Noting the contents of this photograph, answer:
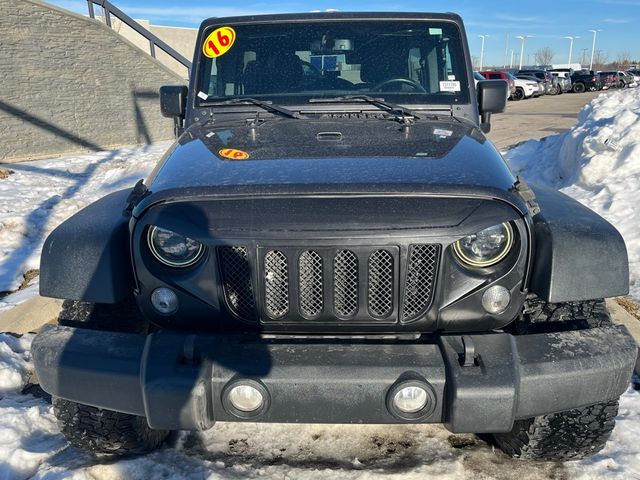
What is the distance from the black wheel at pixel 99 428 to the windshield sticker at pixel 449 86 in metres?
2.47

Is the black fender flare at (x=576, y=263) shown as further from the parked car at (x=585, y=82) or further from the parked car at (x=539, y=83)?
the parked car at (x=585, y=82)

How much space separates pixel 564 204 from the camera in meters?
2.63

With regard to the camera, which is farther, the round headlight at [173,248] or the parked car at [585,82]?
the parked car at [585,82]

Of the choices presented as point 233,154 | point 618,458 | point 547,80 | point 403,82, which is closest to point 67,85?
point 403,82

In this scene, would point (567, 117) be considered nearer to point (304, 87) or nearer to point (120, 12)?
point (120, 12)

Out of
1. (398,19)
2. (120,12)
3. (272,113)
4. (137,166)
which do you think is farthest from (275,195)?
(120,12)

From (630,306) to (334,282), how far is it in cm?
315

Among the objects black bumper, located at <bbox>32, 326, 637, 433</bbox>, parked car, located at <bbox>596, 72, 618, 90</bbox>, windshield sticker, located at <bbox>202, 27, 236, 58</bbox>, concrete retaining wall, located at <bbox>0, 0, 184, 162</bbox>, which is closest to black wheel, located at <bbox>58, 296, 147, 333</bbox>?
black bumper, located at <bbox>32, 326, 637, 433</bbox>

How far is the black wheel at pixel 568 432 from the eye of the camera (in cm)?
250

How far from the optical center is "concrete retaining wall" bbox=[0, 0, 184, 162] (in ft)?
38.5

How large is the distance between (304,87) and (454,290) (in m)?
1.82

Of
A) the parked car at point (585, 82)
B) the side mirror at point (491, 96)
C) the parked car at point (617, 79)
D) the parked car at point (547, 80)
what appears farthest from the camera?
the parked car at point (617, 79)

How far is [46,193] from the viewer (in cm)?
847

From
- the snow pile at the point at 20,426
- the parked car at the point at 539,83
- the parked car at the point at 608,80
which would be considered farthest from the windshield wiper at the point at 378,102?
the parked car at the point at 608,80
